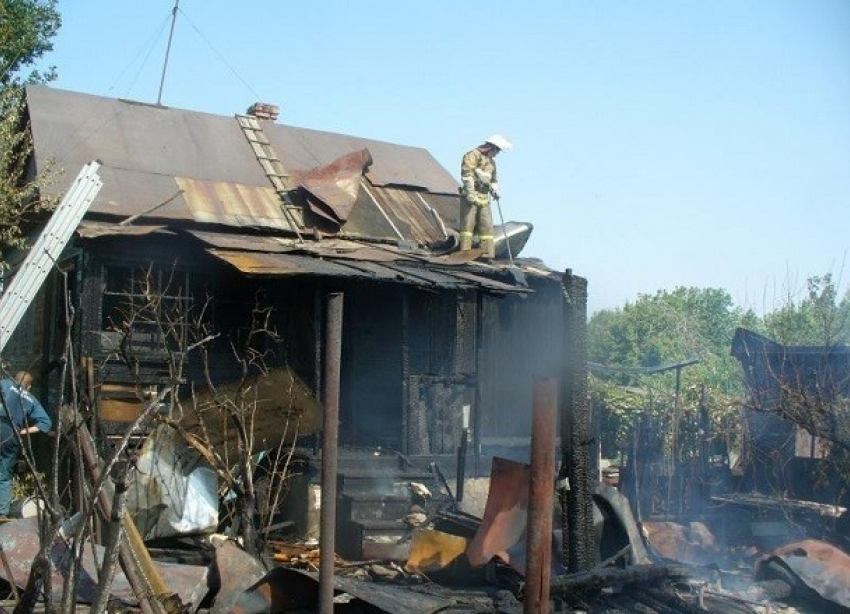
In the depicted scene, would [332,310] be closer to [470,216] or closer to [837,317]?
[470,216]

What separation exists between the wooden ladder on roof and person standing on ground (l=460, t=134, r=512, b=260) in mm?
2361

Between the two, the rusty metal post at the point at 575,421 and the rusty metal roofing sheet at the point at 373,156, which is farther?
the rusty metal roofing sheet at the point at 373,156

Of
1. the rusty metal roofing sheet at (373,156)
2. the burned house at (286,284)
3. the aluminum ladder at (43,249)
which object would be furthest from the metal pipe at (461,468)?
the aluminum ladder at (43,249)

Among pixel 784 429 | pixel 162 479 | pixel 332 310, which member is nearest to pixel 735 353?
pixel 784 429

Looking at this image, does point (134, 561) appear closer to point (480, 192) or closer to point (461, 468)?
point (461, 468)

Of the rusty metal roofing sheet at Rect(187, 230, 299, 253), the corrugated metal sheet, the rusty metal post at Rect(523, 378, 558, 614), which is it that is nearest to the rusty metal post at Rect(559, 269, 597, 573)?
the rusty metal post at Rect(523, 378, 558, 614)

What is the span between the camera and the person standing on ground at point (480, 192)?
14.1 m

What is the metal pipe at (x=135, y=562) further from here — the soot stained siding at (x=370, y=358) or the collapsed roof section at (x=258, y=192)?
the soot stained siding at (x=370, y=358)

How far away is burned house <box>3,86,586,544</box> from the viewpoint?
12.1 m

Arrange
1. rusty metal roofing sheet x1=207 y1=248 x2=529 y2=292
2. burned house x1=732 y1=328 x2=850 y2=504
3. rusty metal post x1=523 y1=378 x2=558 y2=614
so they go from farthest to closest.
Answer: burned house x1=732 y1=328 x2=850 y2=504, rusty metal roofing sheet x1=207 y1=248 x2=529 y2=292, rusty metal post x1=523 y1=378 x2=558 y2=614

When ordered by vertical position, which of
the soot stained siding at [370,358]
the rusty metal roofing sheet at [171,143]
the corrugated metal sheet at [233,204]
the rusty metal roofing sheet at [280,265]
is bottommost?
the soot stained siding at [370,358]

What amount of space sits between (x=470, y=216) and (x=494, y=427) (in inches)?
131

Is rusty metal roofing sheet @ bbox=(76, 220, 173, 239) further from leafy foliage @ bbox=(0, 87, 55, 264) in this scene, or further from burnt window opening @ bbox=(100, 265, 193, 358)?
leafy foliage @ bbox=(0, 87, 55, 264)

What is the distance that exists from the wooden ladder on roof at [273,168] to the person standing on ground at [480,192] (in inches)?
93.0
